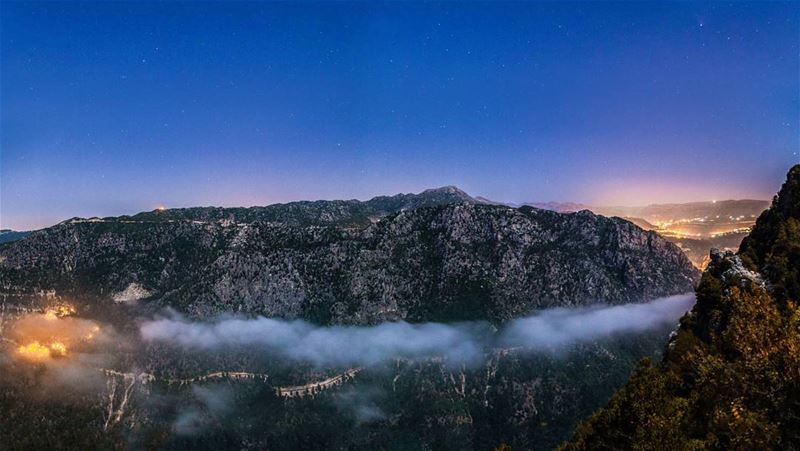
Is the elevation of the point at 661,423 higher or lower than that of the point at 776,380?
lower

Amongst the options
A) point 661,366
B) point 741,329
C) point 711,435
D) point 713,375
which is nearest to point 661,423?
point 711,435

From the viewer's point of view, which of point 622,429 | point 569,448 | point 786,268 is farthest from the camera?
point 786,268

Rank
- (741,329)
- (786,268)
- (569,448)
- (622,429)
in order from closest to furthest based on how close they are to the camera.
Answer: (741,329), (622,429), (569,448), (786,268)

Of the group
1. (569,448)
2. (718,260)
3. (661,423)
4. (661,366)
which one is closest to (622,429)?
(661,423)

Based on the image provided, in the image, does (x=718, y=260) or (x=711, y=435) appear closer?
(x=711, y=435)

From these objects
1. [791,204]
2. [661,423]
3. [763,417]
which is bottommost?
[661,423]

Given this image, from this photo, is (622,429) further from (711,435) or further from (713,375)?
(713,375)
